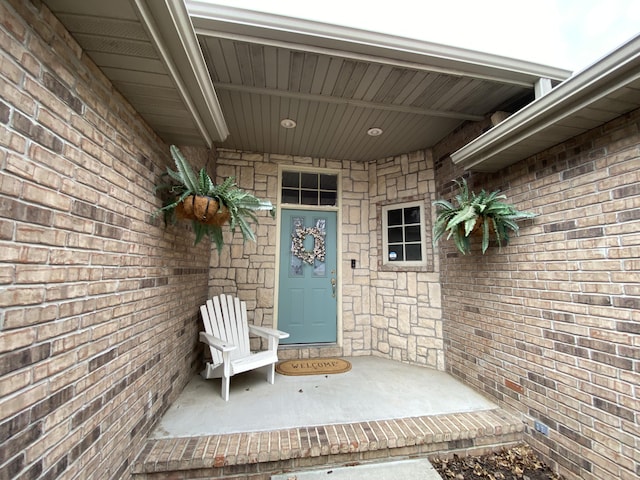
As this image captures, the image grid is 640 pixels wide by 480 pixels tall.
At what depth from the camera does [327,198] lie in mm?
3770

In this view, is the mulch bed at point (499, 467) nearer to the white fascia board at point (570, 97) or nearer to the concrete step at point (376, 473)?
the concrete step at point (376, 473)

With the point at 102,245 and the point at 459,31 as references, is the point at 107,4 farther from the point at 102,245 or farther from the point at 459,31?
the point at 459,31

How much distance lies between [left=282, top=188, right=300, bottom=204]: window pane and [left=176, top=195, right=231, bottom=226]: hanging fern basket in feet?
5.68

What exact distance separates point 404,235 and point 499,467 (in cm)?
232

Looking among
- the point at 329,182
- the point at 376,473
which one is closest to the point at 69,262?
the point at 376,473

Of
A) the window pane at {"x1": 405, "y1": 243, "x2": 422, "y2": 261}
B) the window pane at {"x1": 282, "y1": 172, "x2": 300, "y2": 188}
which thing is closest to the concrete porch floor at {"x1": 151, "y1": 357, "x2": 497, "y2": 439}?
the window pane at {"x1": 405, "y1": 243, "x2": 422, "y2": 261}

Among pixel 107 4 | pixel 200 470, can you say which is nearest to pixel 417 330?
pixel 200 470

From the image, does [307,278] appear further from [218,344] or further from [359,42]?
[359,42]

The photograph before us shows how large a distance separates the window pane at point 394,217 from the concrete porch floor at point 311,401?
182 cm

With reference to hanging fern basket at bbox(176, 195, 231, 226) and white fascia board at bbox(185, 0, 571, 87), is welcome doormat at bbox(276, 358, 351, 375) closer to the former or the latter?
hanging fern basket at bbox(176, 195, 231, 226)

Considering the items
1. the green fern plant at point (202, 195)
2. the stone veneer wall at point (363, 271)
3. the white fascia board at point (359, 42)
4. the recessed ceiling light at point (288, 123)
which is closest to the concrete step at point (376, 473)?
the stone veneer wall at point (363, 271)

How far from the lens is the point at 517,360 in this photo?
2.16m

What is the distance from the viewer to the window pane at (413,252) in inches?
131

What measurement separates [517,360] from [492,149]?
1715 mm
